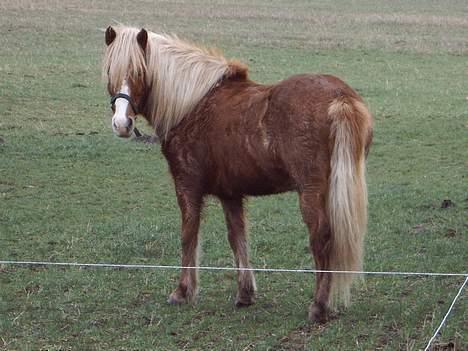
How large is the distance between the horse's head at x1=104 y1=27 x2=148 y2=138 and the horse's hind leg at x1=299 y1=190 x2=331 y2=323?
1379 millimetres

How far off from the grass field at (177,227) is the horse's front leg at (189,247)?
0.40 ft

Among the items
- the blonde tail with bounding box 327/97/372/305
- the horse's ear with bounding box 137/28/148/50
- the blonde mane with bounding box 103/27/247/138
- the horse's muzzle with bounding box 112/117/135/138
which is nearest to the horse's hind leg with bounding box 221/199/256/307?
the blonde mane with bounding box 103/27/247/138

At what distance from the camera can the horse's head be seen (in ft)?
20.7

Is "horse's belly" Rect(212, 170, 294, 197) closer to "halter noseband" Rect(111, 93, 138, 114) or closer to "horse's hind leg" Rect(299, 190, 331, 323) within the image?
"horse's hind leg" Rect(299, 190, 331, 323)

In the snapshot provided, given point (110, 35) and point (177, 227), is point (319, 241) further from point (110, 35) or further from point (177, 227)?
point (177, 227)

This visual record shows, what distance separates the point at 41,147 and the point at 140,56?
6118 mm

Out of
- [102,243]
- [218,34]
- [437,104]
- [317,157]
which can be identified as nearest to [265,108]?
[317,157]

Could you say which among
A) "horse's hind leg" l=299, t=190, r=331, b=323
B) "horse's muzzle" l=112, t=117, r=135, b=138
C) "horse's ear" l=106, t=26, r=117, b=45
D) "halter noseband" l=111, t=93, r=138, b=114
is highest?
"horse's ear" l=106, t=26, r=117, b=45

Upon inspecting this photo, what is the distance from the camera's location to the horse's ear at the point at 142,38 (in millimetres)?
6449

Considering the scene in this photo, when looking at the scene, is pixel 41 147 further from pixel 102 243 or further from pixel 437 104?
pixel 437 104

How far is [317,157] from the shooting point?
5.74 meters

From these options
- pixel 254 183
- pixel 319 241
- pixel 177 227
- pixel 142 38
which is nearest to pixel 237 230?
pixel 254 183

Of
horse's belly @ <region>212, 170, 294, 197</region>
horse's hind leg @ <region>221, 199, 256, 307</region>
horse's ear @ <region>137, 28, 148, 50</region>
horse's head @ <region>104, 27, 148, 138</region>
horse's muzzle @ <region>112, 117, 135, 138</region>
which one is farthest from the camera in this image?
horse's hind leg @ <region>221, 199, 256, 307</region>

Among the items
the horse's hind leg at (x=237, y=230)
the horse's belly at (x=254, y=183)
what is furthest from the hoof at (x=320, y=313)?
the horse's hind leg at (x=237, y=230)
